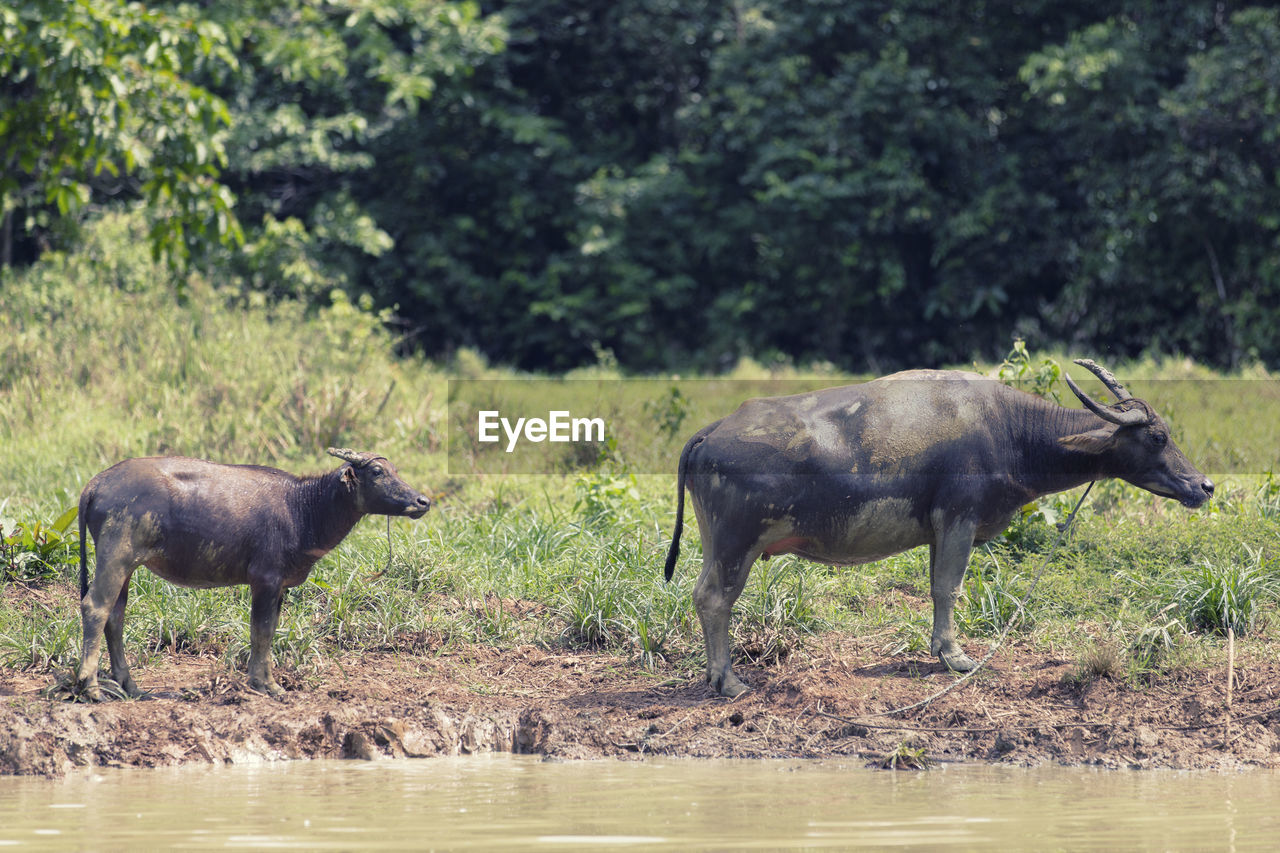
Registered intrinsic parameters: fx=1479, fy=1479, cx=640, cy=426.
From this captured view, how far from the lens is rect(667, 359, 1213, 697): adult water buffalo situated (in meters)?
7.25

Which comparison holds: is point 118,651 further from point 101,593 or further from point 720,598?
point 720,598

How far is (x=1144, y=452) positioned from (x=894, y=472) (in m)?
1.28

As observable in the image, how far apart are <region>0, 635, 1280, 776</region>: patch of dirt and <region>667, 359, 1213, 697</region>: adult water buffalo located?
0.34 meters

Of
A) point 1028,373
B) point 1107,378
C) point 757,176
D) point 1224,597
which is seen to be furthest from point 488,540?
point 757,176

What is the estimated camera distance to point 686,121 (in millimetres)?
25688

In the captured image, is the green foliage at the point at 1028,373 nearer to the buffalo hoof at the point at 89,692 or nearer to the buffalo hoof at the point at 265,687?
the buffalo hoof at the point at 265,687

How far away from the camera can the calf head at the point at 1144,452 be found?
7391 millimetres

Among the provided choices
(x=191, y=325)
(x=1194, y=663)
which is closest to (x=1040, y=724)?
(x=1194, y=663)

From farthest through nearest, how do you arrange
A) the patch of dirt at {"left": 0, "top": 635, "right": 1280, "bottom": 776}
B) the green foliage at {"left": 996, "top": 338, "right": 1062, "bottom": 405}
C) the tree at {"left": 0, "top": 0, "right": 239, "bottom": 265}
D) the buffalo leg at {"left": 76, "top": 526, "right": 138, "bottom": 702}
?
the tree at {"left": 0, "top": 0, "right": 239, "bottom": 265}
the green foliage at {"left": 996, "top": 338, "right": 1062, "bottom": 405}
the buffalo leg at {"left": 76, "top": 526, "right": 138, "bottom": 702}
the patch of dirt at {"left": 0, "top": 635, "right": 1280, "bottom": 776}

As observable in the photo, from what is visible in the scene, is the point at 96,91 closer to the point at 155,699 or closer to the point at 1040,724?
the point at 155,699

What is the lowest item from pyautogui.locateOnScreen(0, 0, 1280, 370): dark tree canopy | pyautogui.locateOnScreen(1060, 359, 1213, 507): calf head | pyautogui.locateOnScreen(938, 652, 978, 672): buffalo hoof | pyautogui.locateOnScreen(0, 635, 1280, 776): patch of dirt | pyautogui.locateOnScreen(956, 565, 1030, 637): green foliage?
pyautogui.locateOnScreen(0, 635, 1280, 776): patch of dirt

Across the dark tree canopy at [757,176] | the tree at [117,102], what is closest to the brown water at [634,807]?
the tree at [117,102]

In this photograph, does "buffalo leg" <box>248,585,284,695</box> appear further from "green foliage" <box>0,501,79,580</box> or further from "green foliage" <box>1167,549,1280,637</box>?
"green foliage" <box>1167,549,1280,637</box>

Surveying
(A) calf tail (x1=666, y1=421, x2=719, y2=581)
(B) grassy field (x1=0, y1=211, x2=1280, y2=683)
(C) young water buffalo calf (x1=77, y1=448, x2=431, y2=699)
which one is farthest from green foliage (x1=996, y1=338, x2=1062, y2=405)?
(C) young water buffalo calf (x1=77, y1=448, x2=431, y2=699)
